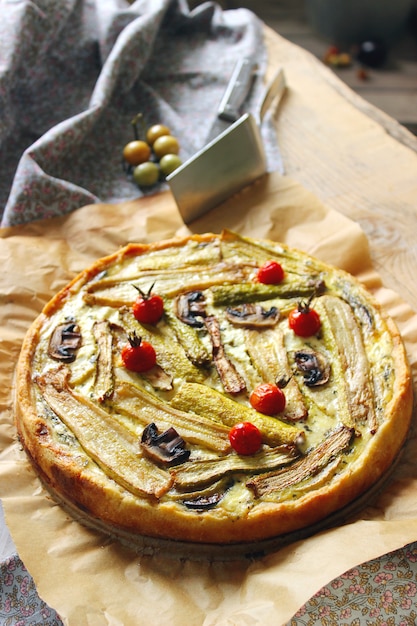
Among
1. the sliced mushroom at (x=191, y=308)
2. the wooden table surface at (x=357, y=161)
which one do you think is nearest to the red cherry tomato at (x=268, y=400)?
the sliced mushroom at (x=191, y=308)

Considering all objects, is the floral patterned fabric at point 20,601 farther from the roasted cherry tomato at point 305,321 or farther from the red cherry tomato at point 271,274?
the red cherry tomato at point 271,274

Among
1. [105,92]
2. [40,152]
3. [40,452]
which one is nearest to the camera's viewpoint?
[40,452]

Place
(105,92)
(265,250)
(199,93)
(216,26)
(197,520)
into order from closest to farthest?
(197,520), (265,250), (105,92), (199,93), (216,26)

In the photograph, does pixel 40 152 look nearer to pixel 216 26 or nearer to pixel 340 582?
pixel 216 26

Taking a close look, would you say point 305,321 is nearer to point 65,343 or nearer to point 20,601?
point 65,343

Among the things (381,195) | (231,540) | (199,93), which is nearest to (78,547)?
(231,540)

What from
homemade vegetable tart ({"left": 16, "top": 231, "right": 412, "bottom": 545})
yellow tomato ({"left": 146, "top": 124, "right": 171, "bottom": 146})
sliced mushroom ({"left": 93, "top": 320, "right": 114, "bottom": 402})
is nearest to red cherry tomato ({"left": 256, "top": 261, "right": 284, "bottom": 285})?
homemade vegetable tart ({"left": 16, "top": 231, "right": 412, "bottom": 545})

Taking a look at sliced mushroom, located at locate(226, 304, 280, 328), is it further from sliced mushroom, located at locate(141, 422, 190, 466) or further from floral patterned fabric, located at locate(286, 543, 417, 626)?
floral patterned fabric, located at locate(286, 543, 417, 626)

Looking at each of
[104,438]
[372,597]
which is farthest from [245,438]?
[372,597]
